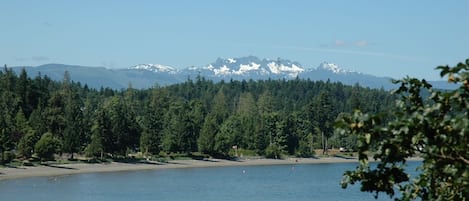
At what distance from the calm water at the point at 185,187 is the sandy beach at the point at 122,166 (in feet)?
7.89

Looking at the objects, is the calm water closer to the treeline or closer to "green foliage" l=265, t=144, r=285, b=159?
the treeline

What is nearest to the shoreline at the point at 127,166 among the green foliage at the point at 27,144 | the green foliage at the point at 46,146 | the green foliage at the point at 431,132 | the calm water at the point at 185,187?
the green foliage at the point at 46,146

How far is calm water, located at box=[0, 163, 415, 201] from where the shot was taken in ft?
218

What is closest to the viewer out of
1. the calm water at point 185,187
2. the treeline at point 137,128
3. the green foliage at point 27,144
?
the calm water at point 185,187

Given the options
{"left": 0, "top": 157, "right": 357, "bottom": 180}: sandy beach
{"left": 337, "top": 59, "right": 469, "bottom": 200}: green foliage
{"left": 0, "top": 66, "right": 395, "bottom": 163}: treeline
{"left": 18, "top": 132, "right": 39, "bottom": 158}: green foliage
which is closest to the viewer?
{"left": 337, "top": 59, "right": 469, "bottom": 200}: green foliage

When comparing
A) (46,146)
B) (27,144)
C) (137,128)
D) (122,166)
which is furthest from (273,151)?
(27,144)

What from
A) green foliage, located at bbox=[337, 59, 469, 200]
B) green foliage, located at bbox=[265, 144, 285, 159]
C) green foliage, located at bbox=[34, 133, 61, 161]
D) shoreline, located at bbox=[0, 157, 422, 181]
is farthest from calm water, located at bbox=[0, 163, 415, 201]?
green foliage, located at bbox=[337, 59, 469, 200]

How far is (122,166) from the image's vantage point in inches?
4038

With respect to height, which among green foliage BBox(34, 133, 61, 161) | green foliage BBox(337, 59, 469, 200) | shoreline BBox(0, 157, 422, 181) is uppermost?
green foliage BBox(337, 59, 469, 200)

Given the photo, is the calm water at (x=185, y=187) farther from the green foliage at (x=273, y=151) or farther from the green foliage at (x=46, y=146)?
the green foliage at (x=273, y=151)

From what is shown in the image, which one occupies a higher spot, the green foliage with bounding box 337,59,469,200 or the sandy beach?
the green foliage with bounding box 337,59,469,200

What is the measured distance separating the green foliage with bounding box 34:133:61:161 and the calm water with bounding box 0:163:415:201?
5977mm

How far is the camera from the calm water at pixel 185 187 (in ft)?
218

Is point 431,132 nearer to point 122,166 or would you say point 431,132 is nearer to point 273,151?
point 122,166
